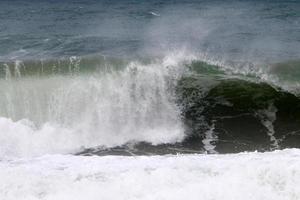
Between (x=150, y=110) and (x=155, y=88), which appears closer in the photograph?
(x=150, y=110)

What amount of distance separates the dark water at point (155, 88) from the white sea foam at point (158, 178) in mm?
1973

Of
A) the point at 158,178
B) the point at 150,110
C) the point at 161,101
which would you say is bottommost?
the point at 150,110

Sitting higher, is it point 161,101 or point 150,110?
point 161,101

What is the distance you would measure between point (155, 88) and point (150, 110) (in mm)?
703

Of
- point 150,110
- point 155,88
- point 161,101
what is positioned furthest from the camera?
point 155,88

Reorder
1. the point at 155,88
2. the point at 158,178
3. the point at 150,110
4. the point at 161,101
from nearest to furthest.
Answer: the point at 158,178, the point at 150,110, the point at 161,101, the point at 155,88

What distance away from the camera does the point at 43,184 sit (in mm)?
9148

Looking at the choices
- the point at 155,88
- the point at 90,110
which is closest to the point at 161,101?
the point at 155,88

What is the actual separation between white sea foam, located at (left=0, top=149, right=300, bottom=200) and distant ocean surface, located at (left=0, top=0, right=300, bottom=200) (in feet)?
0.06

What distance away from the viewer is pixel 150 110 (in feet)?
43.3

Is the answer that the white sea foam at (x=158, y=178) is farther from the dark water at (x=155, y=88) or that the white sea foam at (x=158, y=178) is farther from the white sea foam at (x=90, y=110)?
the white sea foam at (x=90, y=110)

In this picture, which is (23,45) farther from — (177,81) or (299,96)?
(299,96)

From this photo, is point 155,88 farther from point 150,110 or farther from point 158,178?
point 158,178

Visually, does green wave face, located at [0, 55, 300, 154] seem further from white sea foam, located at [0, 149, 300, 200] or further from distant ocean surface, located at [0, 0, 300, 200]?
white sea foam, located at [0, 149, 300, 200]
